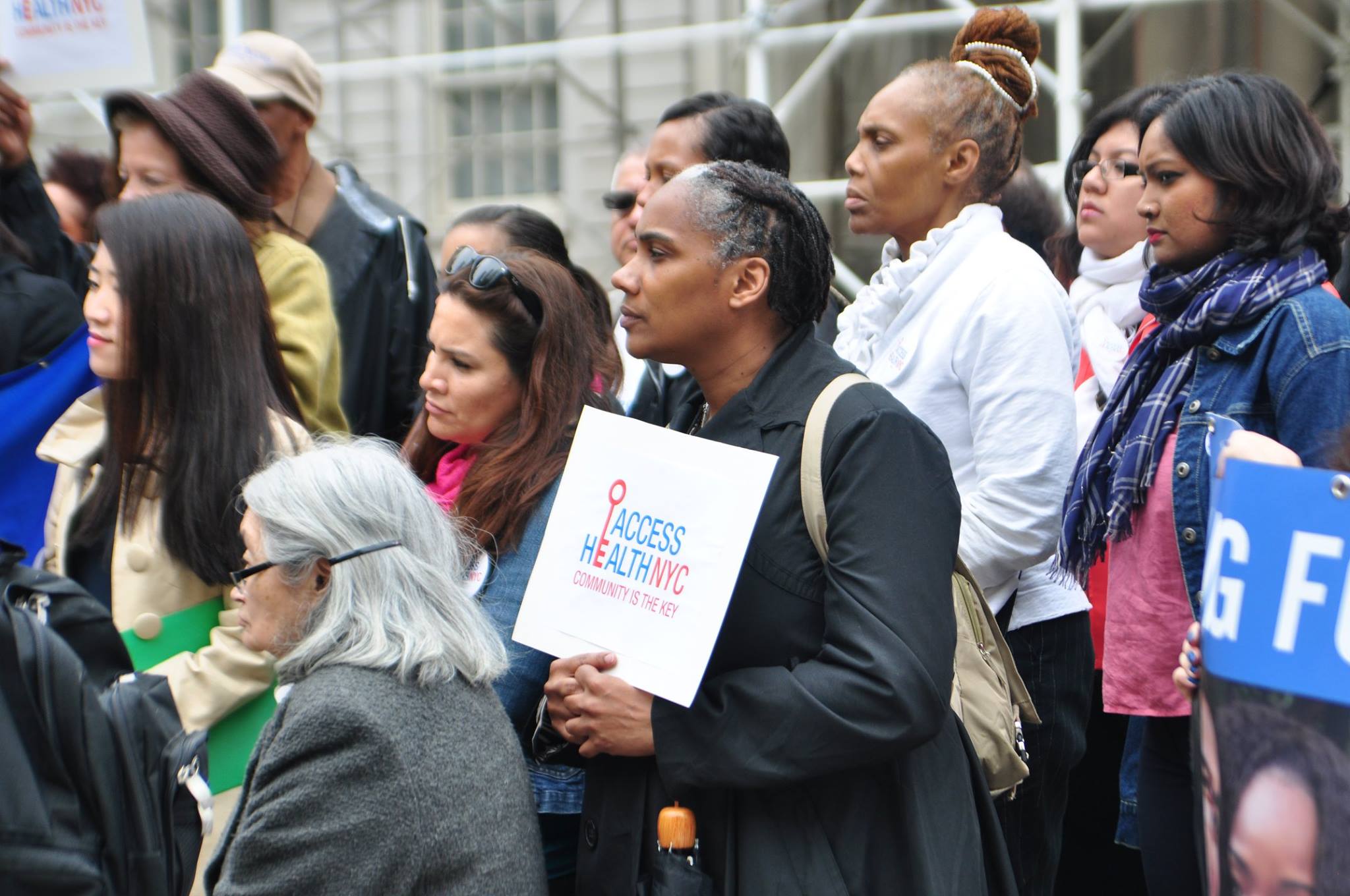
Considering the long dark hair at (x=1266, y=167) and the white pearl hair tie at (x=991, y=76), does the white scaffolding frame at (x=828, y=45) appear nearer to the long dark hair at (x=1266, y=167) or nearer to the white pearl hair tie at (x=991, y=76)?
the white pearl hair tie at (x=991, y=76)

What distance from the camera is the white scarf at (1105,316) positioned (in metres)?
3.95

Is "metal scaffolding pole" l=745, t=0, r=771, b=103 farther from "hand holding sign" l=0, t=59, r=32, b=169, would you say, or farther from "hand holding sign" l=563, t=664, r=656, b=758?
"hand holding sign" l=563, t=664, r=656, b=758

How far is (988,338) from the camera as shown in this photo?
317cm

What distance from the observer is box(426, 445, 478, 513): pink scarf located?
11.0ft

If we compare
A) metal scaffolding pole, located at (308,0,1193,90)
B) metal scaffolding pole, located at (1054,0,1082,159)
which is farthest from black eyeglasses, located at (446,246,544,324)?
metal scaffolding pole, located at (308,0,1193,90)

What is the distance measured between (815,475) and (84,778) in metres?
1.28

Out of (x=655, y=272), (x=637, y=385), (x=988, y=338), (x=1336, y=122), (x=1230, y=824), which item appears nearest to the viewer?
(x=1230, y=824)

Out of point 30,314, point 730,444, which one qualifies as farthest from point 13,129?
point 730,444

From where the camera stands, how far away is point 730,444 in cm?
245

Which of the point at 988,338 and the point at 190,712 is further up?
the point at 988,338

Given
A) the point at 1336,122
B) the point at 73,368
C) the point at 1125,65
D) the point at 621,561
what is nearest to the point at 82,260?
the point at 73,368

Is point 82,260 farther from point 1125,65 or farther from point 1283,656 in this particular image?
point 1125,65

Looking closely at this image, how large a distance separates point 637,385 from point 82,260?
1762 mm

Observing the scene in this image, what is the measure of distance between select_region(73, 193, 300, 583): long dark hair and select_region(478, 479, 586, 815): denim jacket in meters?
0.56
